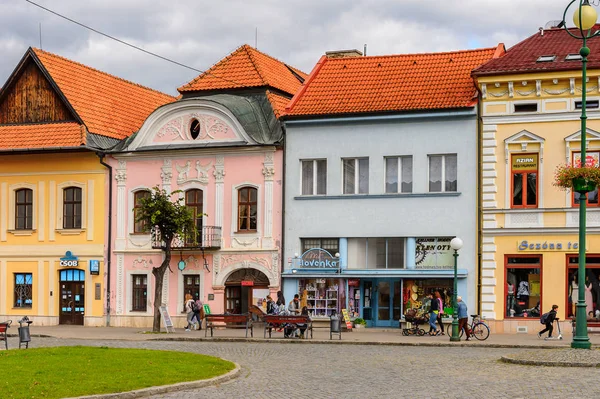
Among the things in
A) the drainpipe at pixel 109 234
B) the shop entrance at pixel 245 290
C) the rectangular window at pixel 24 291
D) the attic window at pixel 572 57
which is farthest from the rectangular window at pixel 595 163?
the rectangular window at pixel 24 291

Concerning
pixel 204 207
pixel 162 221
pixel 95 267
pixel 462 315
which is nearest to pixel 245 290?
pixel 204 207

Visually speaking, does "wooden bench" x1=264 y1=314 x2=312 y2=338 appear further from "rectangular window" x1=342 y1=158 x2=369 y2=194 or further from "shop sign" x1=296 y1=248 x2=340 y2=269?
"rectangular window" x1=342 y1=158 x2=369 y2=194

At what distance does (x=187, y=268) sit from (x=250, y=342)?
9866 mm

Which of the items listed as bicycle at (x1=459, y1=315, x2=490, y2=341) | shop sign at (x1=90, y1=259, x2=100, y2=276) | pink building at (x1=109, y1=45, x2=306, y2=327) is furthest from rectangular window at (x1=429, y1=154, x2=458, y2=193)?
shop sign at (x1=90, y1=259, x2=100, y2=276)

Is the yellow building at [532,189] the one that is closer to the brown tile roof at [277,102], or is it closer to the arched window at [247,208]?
the brown tile roof at [277,102]

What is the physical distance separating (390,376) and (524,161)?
61.4ft

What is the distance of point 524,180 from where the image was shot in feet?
127

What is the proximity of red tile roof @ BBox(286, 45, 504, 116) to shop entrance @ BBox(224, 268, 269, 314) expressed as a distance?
257 inches

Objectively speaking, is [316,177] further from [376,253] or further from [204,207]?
[204,207]

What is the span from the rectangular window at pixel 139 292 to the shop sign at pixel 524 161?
618 inches

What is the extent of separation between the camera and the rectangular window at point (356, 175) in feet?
136

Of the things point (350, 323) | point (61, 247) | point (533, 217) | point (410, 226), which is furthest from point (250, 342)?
point (61, 247)

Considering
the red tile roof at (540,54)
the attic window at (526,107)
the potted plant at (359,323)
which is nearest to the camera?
the red tile roof at (540,54)

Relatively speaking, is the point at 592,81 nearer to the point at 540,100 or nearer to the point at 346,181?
the point at 540,100
